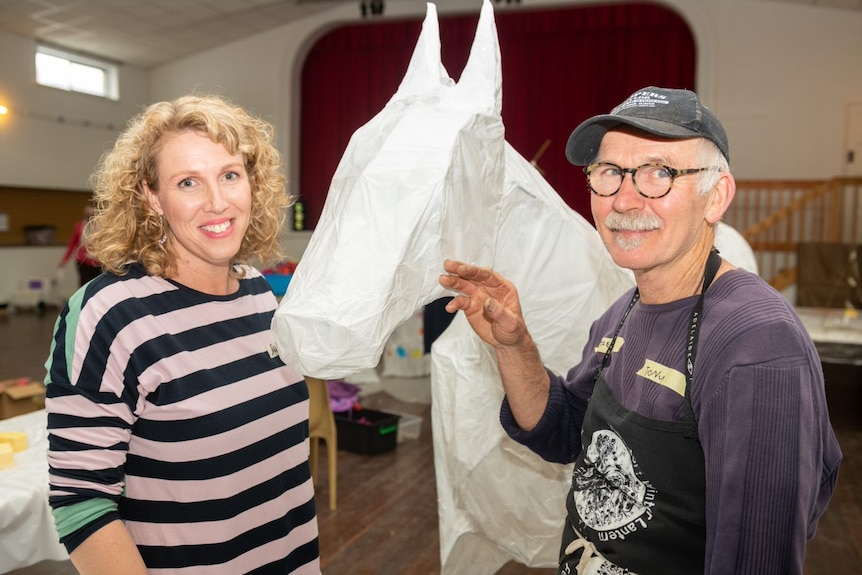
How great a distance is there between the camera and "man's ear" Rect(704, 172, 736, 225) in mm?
1034

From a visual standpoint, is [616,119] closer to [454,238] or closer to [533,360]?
[454,238]

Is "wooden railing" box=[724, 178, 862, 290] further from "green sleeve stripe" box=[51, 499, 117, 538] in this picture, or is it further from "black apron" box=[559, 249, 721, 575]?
"green sleeve stripe" box=[51, 499, 117, 538]

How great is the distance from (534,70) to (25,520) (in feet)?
31.2

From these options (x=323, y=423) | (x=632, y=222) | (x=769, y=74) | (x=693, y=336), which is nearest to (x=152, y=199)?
(x=632, y=222)

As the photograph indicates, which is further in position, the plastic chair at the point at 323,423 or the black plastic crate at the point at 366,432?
the black plastic crate at the point at 366,432

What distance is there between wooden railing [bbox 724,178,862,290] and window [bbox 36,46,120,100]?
10274 mm

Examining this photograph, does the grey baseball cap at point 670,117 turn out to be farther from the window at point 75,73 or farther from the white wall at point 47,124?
the window at point 75,73

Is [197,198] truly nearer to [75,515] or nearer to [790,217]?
[75,515]

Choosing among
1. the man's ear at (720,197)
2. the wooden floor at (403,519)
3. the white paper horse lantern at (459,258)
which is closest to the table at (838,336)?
the wooden floor at (403,519)

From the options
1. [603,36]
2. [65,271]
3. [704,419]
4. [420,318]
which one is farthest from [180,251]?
[65,271]

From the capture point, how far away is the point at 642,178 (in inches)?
40.7

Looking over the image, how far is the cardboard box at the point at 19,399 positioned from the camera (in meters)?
2.84

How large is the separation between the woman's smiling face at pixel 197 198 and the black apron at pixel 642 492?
717 millimetres

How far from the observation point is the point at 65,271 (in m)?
11.3
